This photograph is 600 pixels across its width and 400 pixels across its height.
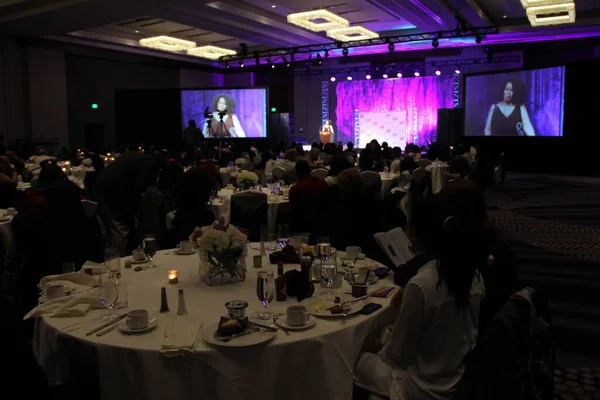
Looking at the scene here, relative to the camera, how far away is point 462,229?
75.3 inches

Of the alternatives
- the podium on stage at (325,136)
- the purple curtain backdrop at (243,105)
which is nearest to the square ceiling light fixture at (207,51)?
the purple curtain backdrop at (243,105)

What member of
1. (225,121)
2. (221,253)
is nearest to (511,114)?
(225,121)

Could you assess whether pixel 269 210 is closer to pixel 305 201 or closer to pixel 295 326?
pixel 305 201

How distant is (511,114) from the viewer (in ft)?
55.4

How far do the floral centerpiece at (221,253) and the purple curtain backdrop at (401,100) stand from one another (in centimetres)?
1772

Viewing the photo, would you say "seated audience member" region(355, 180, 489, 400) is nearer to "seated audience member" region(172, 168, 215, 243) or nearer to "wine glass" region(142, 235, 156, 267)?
"wine glass" region(142, 235, 156, 267)

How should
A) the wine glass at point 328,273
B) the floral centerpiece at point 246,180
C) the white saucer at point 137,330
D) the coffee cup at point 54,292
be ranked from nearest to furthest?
the white saucer at point 137,330 → the coffee cup at point 54,292 → the wine glass at point 328,273 → the floral centerpiece at point 246,180

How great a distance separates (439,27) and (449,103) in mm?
4482

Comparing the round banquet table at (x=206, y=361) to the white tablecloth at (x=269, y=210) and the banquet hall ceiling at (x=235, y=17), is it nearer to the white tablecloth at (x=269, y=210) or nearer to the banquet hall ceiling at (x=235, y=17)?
the white tablecloth at (x=269, y=210)

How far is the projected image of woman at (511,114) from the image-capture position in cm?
1652

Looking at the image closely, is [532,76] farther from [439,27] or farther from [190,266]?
[190,266]

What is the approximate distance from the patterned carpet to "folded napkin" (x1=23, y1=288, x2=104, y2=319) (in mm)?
2189

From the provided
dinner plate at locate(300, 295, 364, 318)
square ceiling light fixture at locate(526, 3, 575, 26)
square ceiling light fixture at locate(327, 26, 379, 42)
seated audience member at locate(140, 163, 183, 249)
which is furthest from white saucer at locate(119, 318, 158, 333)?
square ceiling light fixture at locate(327, 26, 379, 42)

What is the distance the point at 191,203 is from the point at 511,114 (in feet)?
49.8
